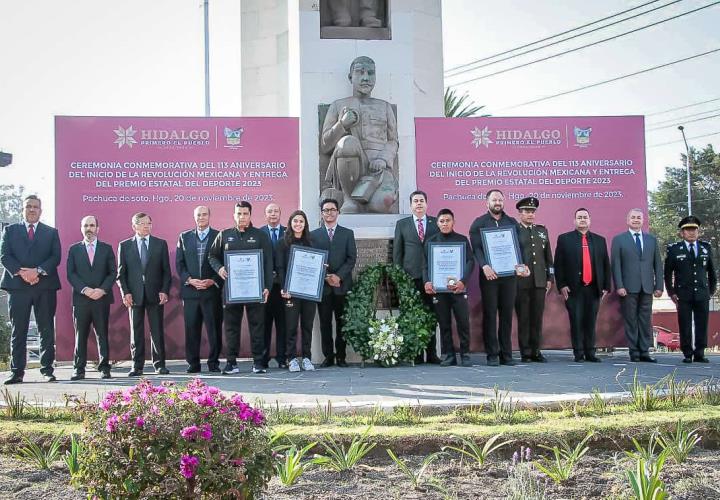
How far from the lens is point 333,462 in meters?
4.02

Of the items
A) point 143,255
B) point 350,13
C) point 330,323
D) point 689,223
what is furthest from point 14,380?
point 689,223

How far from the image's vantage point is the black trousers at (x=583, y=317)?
9.20 metres

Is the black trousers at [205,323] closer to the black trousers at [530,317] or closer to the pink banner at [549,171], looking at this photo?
the pink banner at [549,171]

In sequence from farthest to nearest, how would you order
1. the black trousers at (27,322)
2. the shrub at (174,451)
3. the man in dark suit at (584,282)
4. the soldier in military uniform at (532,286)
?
the man in dark suit at (584,282)
the soldier in military uniform at (532,286)
the black trousers at (27,322)
the shrub at (174,451)

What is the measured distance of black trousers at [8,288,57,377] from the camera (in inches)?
308

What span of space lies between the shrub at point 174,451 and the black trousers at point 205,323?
17.4ft

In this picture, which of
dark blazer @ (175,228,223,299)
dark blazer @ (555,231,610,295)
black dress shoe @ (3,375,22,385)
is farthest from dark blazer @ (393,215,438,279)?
black dress shoe @ (3,375,22,385)

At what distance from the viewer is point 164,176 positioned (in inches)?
399

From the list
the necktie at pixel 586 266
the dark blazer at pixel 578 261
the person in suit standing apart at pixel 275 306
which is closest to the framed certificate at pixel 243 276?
the person in suit standing apart at pixel 275 306

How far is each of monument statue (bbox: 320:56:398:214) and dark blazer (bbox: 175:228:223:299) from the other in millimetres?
1718

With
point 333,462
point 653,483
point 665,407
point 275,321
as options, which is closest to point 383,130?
point 275,321

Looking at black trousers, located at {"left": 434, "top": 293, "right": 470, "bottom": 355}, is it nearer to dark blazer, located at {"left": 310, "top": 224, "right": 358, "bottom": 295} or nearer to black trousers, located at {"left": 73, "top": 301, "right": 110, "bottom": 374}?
dark blazer, located at {"left": 310, "top": 224, "right": 358, "bottom": 295}

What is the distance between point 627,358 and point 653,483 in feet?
22.4

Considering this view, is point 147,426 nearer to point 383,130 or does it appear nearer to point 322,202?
point 322,202
